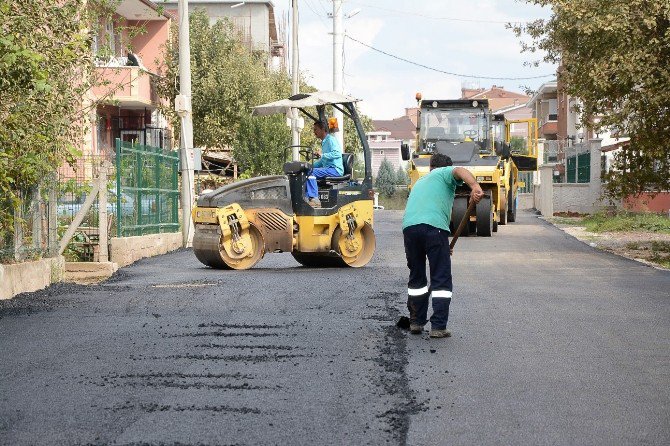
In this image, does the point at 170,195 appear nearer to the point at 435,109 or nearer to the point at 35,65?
the point at 435,109

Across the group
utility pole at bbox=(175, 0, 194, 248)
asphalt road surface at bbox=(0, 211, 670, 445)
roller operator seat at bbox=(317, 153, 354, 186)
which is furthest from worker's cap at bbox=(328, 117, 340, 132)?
utility pole at bbox=(175, 0, 194, 248)

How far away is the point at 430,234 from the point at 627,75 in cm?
961

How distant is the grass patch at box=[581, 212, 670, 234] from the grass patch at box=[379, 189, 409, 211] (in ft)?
127

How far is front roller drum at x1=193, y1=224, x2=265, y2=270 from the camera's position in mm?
16000

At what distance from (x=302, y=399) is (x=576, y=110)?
1756 cm

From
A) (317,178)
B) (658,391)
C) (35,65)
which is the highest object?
(35,65)

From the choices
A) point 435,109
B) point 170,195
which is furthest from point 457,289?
point 435,109

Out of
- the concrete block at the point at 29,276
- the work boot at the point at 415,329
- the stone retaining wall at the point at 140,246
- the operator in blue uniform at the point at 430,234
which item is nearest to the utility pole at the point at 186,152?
the stone retaining wall at the point at 140,246

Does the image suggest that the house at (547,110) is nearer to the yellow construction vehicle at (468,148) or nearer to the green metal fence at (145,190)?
the yellow construction vehicle at (468,148)

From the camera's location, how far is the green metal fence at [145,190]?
18.2 m

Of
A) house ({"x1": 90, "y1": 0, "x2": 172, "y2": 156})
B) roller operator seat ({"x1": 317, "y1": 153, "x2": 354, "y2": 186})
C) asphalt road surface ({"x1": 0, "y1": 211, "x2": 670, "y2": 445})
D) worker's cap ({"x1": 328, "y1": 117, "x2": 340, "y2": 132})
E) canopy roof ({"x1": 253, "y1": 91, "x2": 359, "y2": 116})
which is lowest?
asphalt road surface ({"x1": 0, "y1": 211, "x2": 670, "y2": 445})

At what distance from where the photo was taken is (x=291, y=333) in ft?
31.9

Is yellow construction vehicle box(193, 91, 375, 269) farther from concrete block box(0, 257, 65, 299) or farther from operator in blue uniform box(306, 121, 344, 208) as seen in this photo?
concrete block box(0, 257, 65, 299)

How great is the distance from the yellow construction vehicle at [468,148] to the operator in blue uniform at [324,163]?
9007mm
